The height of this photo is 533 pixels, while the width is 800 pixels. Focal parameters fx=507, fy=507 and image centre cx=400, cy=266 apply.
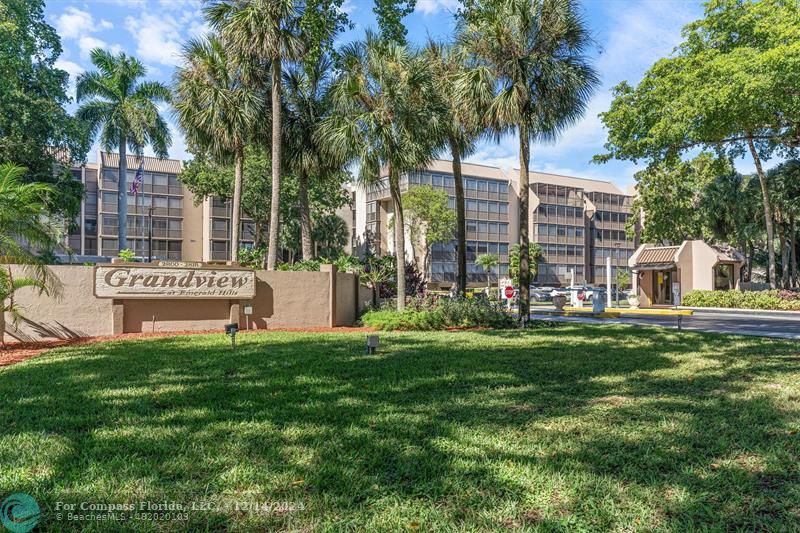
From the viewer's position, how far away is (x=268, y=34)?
16.6m

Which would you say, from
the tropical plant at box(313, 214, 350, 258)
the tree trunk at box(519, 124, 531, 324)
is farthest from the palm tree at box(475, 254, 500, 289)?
the tree trunk at box(519, 124, 531, 324)

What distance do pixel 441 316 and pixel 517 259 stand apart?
43605 millimetres

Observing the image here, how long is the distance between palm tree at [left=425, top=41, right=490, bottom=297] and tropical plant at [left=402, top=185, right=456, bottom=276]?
2912 centimetres

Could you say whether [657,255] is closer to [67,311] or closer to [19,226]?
[67,311]

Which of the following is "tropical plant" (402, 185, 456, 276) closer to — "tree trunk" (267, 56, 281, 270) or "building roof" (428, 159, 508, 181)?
"building roof" (428, 159, 508, 181)

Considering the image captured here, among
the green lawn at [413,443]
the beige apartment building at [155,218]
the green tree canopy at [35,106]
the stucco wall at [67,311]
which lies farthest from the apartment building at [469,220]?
the green lawn at [413,443]

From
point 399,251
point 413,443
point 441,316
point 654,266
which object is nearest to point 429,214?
point 654,266

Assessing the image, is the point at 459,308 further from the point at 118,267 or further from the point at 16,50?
the point at 16,50

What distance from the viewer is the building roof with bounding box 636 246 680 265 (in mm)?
33094

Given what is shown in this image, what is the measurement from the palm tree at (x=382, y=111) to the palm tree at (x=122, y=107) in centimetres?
2247

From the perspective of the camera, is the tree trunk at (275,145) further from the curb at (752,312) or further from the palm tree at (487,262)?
the palm tree at (487,262)

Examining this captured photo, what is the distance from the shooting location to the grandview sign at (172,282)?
1324 centimetres

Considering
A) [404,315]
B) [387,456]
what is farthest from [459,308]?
[387,456]

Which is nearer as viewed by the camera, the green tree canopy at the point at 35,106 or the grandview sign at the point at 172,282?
the grandview sign at the point at 172,282
